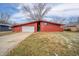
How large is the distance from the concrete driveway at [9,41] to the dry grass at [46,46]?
0.04m

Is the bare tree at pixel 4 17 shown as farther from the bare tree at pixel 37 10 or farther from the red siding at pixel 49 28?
the red siding at pixel 49 28

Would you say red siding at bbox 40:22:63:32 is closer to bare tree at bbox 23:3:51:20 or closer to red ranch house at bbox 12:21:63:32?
red ranch house at bbox 12:21:63:32

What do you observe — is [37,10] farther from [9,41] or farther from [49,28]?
[9,41]

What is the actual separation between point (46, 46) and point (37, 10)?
0.45 m

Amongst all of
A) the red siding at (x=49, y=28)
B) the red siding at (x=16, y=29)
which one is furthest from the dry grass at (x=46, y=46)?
the red siding at (x=16, y=29)

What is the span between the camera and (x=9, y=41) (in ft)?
6.62

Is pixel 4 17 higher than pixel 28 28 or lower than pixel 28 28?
higher

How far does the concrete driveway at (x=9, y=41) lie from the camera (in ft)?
6.54

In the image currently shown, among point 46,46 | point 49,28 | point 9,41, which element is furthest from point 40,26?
point 9,41

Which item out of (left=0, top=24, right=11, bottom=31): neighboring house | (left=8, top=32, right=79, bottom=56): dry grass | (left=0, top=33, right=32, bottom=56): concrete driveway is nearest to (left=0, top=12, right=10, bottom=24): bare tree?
(left=0, top=24, right=11, bottom=31): neighboring house

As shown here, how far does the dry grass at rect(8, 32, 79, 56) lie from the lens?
1985 millimetres

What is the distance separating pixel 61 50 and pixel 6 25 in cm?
73

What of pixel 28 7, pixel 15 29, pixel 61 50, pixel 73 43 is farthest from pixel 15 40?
pixel 73 43

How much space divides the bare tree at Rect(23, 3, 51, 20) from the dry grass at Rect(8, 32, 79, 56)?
214 millimetres
